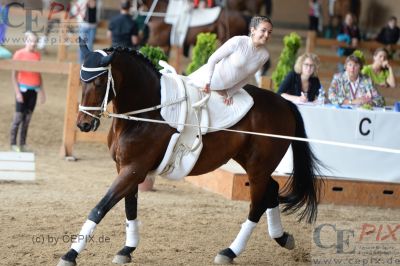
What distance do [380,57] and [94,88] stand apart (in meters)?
5.71

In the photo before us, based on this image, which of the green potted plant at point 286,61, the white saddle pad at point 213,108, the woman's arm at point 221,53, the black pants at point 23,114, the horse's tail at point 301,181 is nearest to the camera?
the white saddle pad at point 213,108

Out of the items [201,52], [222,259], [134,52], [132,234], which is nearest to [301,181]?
[222,259]

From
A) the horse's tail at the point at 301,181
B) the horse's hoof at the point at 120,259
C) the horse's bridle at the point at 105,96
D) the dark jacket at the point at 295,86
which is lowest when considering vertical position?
the horse's hoof at the point at 120,259

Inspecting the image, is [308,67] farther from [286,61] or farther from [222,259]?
[222,259]

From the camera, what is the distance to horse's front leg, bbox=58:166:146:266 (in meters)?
5.84

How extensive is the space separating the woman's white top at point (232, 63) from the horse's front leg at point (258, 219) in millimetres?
894

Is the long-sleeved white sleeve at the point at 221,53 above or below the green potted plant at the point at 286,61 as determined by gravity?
above

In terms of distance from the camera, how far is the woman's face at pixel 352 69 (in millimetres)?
9375

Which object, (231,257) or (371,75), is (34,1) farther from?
(231,257)

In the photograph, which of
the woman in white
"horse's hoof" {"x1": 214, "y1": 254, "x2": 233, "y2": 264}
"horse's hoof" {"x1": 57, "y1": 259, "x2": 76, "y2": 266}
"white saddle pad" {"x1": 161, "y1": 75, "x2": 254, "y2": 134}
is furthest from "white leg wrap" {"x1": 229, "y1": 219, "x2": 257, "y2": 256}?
"horse's hoof" {"x1": 57, "y1": 259, "x2": 76, "y2": 266}

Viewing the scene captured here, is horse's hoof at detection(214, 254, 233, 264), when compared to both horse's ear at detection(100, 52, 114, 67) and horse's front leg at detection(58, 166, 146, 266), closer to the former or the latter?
horse's front leg at detection(58, 166, 146, 266)

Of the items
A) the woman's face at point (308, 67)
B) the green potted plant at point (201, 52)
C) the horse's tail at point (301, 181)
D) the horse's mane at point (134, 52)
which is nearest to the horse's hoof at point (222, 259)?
the horse's tail at point (301, 181)

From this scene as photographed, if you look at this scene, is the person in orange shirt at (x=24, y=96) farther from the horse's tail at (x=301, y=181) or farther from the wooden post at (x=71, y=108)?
the horse's tail at (x=301, y=181)

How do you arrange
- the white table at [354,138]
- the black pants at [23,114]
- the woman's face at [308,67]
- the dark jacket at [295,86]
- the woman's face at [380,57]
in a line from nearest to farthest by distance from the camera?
the white table at [354,138] → the woman's face at [308,67] → the dark jacket at [295,86] → the woman's face at [380,57] → the black pants at [23,114]
